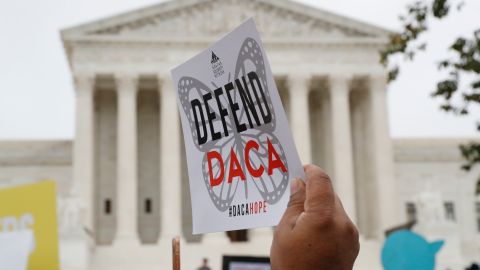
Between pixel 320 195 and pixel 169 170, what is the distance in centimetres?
5418

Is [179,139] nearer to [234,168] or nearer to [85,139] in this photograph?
[85,139]

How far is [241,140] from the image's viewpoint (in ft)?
13.2

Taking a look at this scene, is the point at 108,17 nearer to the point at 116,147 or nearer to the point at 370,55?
the point at 116,147

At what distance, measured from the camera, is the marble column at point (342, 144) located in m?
57.0

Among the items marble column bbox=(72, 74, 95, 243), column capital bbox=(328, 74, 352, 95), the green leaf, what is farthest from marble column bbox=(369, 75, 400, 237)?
the green leaf

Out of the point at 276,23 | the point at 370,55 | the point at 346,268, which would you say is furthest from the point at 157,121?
the point at 346,268

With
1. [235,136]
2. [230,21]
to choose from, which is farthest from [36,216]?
[230,21]

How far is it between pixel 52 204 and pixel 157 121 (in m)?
57.3

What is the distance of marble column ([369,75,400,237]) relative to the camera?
57.5 meters

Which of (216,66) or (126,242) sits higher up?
(216,66)

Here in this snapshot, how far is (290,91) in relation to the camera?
193 feet

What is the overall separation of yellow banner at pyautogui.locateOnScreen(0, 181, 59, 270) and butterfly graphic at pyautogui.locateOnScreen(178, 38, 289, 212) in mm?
2966

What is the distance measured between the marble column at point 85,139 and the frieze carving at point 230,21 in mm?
6312

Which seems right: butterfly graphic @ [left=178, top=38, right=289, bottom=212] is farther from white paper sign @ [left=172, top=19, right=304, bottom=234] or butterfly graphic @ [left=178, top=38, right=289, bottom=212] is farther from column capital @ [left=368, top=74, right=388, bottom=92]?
column capital @ [left=368, top=74, right=388, bottom=92]
